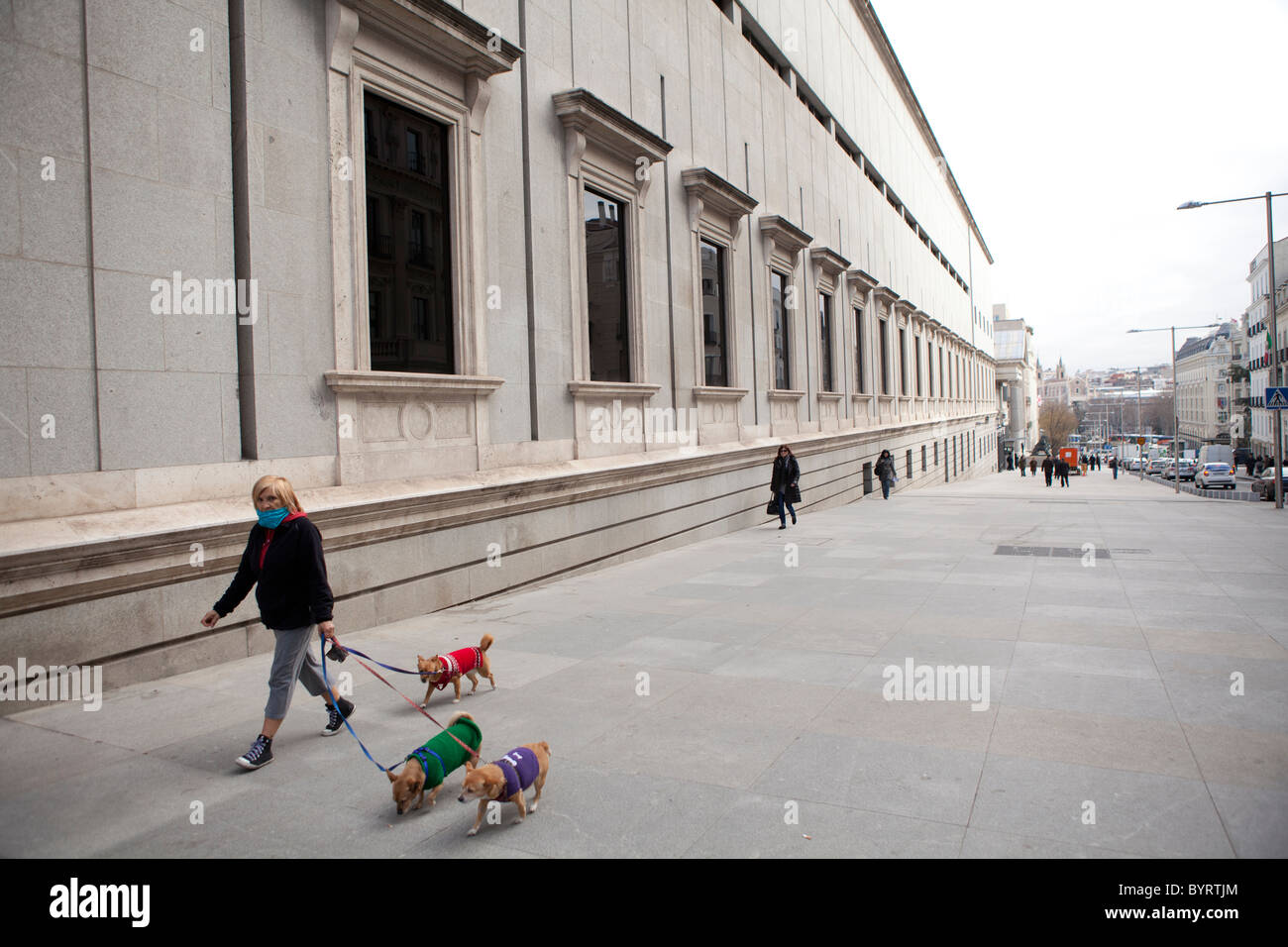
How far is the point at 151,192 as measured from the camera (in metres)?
7.17

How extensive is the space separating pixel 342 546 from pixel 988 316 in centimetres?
8973

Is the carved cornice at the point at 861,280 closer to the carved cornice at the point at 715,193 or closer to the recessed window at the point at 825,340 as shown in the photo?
the recessed window at the point at 825,340

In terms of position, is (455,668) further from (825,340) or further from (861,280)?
(861,280)

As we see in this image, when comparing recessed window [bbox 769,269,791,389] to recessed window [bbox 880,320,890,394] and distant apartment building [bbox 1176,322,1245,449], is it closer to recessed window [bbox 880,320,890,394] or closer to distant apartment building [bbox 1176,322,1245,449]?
recessed window [bbox 880,320,890,394]

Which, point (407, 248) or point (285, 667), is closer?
point (285, 667)

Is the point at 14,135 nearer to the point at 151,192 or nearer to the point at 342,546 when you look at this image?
the point at 151,192

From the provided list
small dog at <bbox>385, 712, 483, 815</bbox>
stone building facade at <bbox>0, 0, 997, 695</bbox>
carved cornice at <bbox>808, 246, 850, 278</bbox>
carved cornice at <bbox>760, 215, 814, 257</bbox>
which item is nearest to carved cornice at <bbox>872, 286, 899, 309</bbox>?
carved cornice at <bbox>808, 246, 850, 278</bbox>

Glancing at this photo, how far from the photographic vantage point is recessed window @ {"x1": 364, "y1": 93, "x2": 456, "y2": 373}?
9.59 meters

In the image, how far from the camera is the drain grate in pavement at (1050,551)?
1398 centimetres

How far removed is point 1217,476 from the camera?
49.3m

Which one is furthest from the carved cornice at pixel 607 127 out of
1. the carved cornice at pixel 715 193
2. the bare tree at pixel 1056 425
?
the bare tree at pixel 1056 425

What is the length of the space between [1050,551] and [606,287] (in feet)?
29.9

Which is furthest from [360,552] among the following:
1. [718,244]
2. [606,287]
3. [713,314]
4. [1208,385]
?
[1208,385]
